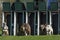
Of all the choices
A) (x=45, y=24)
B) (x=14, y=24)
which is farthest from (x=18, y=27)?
(x=45, y=24)

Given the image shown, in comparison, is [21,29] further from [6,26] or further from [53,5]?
[53,5]

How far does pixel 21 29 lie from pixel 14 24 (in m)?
1.83

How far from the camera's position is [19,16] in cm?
3438

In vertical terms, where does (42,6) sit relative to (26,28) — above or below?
above

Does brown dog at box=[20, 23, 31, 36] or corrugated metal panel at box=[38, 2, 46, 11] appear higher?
corrugated metal panel at box=[38, 2, 46, 11]

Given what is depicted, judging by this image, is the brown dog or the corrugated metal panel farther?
the corrugated metal panel

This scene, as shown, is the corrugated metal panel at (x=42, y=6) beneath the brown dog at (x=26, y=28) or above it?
above

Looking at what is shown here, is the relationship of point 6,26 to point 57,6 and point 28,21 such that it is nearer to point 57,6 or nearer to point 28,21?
point 28,21

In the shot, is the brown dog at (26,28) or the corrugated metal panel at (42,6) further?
the corrugated metal panel at (42,6)

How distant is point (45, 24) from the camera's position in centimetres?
3225

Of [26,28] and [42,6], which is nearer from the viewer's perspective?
[26,28]

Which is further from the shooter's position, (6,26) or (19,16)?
(19,16)

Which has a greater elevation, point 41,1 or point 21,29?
point 41,1

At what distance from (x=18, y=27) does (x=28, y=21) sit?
111cm
